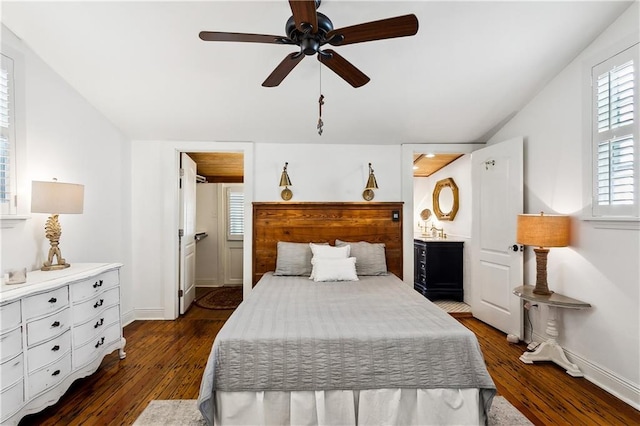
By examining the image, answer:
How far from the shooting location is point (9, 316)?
69.8 inches

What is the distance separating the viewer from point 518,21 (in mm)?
2324

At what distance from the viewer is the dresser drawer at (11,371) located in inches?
67.7

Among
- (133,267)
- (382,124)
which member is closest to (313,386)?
(382,124)

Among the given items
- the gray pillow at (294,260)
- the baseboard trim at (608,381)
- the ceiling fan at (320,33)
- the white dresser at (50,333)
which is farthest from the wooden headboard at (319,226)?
the ceiling fan at (320,33)

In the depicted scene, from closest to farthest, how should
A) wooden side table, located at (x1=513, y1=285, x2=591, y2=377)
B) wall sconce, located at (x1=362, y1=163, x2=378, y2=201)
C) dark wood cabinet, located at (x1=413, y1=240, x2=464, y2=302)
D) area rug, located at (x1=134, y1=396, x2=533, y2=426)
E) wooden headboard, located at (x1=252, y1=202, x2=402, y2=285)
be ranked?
→ area rug, located at (x1=134, y1=396, x2=533, y2=426) → wooden side table, located at (x1=513, y1=285, x2=591, y2=377) → wall sconce, located at (x1=362, y1=163, x2=378, y2=201) → wooden headboard, located at (x1=252, y1=202, x2=402, y2=285) → dark wood cabinet, located at (x1=413, y1=240, x2=464, y2=302)

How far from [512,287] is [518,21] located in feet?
8.20

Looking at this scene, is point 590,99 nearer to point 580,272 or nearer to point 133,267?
point 580,272

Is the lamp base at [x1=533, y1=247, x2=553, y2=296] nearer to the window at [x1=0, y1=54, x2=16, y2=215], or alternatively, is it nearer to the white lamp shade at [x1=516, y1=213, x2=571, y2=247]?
the white lamp shade at [x1=516, y1=213, x2=571, y2=247]

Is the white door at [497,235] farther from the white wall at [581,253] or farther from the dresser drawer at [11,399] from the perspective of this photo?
the dresser drawer at [11,399]

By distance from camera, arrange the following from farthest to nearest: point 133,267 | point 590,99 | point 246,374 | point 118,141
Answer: point 133,267
point 118,141
point 590,99
point 246,374

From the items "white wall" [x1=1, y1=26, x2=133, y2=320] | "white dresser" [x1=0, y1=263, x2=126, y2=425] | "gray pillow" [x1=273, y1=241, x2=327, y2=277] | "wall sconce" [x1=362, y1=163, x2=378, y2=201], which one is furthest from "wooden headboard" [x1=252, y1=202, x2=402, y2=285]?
"white dresser" [x1=0, y1=263, x2=126, y2=425]

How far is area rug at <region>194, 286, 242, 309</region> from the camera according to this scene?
14.6ft

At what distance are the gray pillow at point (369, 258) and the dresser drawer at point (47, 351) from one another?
2633mm

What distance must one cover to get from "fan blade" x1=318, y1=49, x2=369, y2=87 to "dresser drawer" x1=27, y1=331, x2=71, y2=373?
2.52 m
